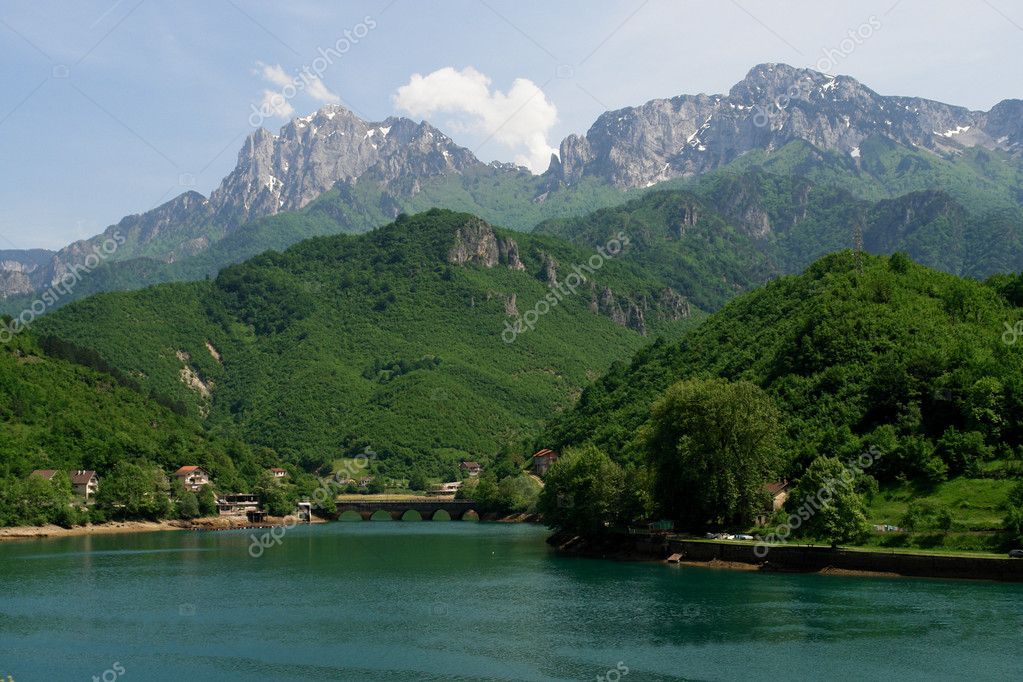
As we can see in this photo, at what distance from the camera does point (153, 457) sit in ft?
547

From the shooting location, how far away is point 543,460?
176 meters

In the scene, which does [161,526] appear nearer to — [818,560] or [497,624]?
[497,624]

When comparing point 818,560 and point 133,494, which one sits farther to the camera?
point 133,494

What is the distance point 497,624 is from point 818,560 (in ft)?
90.2

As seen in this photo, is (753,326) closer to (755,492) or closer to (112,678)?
(755,492)

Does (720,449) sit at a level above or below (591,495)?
above

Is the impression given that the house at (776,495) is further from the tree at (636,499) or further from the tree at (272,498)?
the tree at (272,498)

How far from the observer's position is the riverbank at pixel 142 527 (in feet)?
429

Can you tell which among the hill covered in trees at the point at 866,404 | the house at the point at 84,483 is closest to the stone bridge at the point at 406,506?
the house at the point at 84,483

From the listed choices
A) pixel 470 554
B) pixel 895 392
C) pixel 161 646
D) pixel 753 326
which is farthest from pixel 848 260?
pixel 161 646

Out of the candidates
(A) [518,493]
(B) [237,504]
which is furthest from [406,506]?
(A) [518,493]

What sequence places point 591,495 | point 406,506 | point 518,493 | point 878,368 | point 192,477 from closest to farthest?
point 591,495 < point 878,368 < point 518,493 < point 192,477 < point 406,506

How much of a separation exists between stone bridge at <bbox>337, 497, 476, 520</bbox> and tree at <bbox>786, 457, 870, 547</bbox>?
4248 inches

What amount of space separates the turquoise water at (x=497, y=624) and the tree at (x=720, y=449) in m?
8.33
